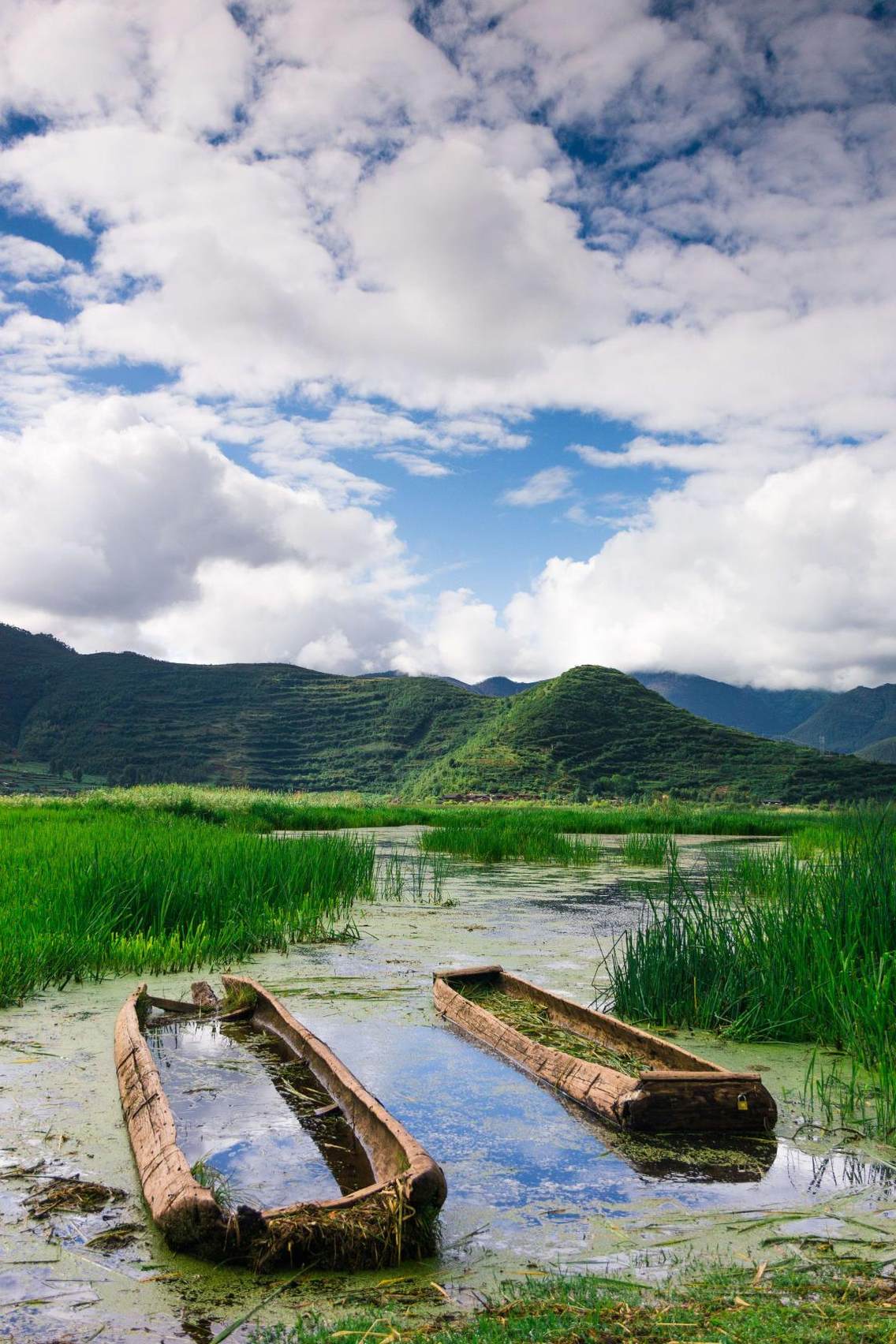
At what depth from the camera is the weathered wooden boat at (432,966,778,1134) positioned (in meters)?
3.72

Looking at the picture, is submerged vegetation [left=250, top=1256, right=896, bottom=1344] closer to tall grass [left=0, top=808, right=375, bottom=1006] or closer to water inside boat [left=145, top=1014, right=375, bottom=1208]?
water inside boat [left=145, top=1014, right=375, bottom=1208]

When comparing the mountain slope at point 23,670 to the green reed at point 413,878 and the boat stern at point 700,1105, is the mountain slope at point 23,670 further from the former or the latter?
the boat stern at point 700,1105

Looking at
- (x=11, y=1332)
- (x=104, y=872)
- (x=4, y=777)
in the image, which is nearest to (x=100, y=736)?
(x=4, y=777)

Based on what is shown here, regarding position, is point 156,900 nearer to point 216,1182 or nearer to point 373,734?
point 216,1182

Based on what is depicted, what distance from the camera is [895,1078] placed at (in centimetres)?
403

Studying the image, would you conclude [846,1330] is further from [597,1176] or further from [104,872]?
[104,872]

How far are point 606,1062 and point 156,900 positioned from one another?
463cm

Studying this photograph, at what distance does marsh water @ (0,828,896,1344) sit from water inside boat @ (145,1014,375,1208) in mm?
11

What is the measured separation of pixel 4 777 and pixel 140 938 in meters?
59.7

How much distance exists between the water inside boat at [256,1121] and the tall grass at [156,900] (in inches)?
59.0

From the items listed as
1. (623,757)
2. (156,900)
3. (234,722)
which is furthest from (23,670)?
(156,900)

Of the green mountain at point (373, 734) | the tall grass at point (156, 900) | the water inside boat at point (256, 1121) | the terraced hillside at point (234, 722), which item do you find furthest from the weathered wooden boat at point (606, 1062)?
the terraced hillside at point (234, 722)

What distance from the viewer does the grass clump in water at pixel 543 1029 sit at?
4539 millimetres

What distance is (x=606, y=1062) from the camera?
452cm
